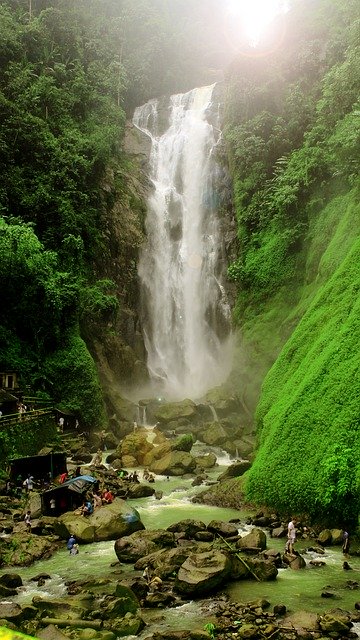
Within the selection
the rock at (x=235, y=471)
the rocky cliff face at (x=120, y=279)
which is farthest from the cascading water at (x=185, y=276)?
the rock at (x=235, y=471)

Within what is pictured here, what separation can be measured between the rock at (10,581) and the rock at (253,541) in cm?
657

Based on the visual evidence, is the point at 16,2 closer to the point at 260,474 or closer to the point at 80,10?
the point at 80,10

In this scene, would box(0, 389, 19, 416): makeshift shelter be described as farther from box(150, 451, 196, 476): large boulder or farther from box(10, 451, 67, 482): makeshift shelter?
box(150, 451, 196, 476): large boulder

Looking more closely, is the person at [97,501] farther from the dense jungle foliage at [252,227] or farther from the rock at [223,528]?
the dense jungle foliage at [252,227]

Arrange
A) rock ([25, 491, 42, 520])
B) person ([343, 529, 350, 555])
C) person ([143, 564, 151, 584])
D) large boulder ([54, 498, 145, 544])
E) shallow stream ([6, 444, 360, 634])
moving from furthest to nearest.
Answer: rock ([25, 491, 42, 520]), large boulder ([54, 498, 145, 544]), person ([343, 529, 350, 555]), person ([143, 564, 151, 584]), shallow stream ([6, 444, 360, 634])

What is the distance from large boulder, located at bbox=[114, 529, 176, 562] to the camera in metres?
15.2

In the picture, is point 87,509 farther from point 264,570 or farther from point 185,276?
point 185,276

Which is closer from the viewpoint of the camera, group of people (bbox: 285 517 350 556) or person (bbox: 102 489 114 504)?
group of people (bbox: 285 517 350 556)

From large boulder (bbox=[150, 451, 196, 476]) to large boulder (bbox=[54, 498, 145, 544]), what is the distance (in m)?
8.03

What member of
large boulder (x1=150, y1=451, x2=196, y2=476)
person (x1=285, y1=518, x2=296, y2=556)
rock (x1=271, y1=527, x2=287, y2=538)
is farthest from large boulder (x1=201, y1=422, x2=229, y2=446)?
person (x1=285, y1=518, x2=296, y2=556)

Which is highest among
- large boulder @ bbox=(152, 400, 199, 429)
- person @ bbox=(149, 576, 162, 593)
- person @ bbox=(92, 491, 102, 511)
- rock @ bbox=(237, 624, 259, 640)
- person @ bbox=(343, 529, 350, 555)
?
large boulder @ bbox=(152, 400, 199, 429)

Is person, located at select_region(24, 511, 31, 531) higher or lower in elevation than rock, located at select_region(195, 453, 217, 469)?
lower

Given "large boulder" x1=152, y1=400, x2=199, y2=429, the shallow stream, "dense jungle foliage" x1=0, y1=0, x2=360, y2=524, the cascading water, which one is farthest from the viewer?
the cascading water

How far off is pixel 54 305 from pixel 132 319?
11.5m
